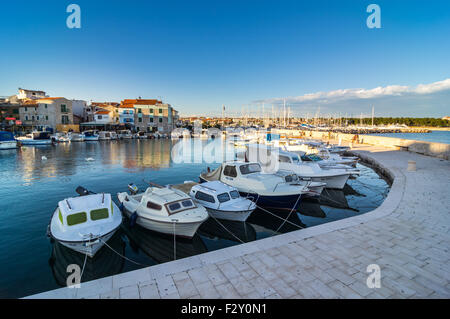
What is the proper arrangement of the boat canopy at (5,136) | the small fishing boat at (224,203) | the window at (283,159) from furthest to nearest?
the boat canopy at (5,136)
the window at (283,159)
the small fishing boat at (224,203)

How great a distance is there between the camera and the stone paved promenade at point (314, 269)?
5.16 meters

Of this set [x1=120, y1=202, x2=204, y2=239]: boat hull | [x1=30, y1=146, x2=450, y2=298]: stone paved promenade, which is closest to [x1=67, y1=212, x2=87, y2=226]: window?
[x1=120, y1=202, x2=204, y2=239]: boat hull

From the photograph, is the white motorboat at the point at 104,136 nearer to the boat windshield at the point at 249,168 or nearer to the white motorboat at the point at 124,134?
the white motorboat at the point at 124,134

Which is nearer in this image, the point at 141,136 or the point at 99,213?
the point at 99,213

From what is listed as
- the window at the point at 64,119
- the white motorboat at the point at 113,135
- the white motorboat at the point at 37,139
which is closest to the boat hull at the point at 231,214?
the white motorboat at the point at 37,139

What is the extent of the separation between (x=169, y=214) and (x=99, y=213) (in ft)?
9.39

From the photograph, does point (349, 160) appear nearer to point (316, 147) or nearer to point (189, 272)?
point (316, 147)

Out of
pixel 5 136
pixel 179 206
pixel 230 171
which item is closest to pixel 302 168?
pixel 230 171

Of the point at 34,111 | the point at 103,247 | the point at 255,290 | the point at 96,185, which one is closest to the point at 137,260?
the point at 103,247

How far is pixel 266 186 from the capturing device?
13047mm

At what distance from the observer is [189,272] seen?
5.84 meters

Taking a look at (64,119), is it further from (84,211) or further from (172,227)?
(172,227)

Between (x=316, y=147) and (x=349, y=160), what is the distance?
23.0ft

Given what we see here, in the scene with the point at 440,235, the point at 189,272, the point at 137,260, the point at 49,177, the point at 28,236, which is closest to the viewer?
the point at 189,272
